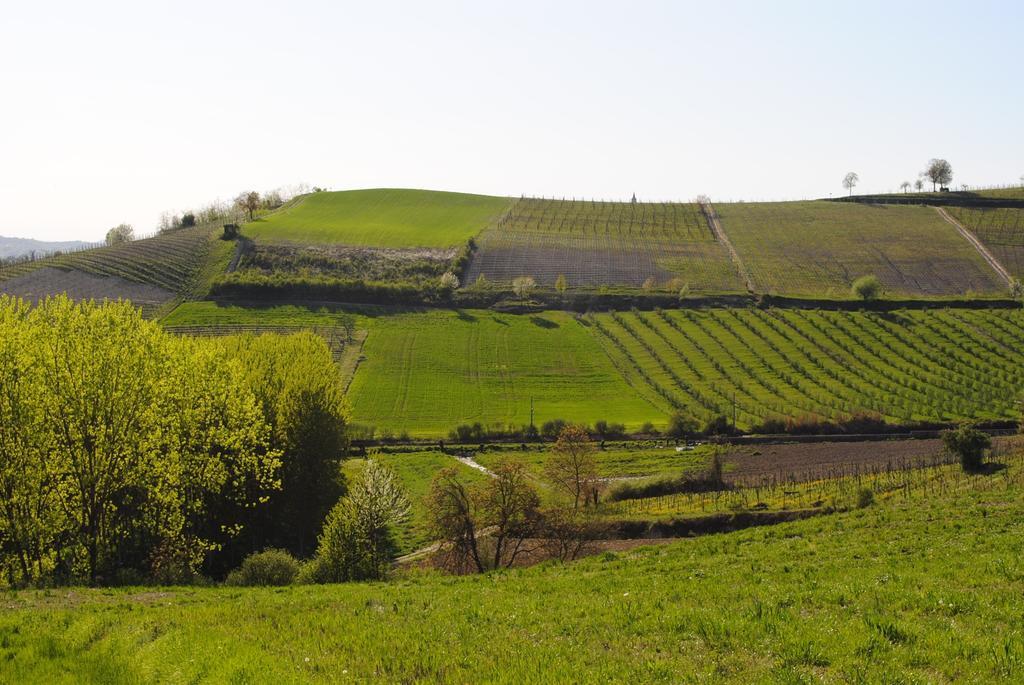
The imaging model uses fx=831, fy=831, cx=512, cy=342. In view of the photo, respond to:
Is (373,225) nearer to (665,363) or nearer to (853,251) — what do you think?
(665,363)

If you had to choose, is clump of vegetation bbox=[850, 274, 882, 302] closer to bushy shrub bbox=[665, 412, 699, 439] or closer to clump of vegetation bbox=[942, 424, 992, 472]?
bushy shrub bbox=[665, 412, 699, 439]

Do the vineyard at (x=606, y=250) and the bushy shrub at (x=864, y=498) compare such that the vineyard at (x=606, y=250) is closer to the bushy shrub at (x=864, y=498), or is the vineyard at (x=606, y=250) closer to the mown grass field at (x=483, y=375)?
the mown grass field at (x=483, y=375)

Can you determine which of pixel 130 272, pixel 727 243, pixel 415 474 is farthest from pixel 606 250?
pixel 415 474

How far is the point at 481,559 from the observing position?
41.1 meters

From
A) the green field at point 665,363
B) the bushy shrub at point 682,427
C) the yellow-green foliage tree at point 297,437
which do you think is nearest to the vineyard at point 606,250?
the green field at point 665,363

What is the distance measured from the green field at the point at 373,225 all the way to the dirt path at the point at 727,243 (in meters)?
48.6

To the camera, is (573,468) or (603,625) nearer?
(603,625)

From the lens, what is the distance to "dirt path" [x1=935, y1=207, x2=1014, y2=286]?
→ 5507 inches

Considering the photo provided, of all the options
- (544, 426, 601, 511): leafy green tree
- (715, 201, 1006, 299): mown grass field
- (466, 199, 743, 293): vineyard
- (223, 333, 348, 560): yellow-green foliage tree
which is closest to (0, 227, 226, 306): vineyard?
(466, 199, 743, 293): vineyard

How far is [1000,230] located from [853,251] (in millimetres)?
34133

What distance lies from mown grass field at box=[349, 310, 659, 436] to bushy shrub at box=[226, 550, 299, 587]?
53172mm

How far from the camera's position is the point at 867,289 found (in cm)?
12962

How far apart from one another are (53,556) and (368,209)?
166m

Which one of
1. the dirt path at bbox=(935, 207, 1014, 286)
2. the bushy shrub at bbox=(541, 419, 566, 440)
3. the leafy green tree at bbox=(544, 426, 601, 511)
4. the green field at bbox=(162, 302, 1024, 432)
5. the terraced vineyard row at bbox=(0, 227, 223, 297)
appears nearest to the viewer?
the leafy green tree at bbox=(544, 426, 601, 511)
